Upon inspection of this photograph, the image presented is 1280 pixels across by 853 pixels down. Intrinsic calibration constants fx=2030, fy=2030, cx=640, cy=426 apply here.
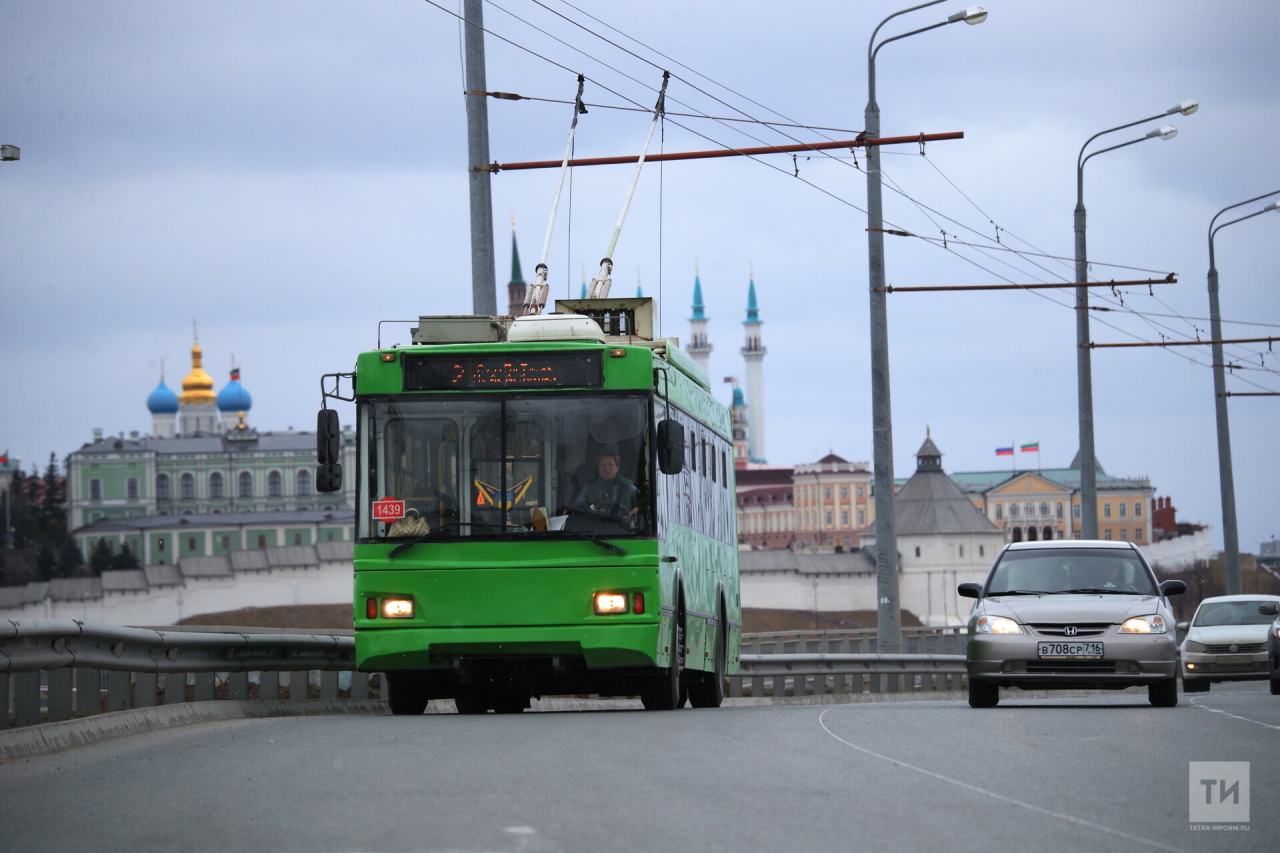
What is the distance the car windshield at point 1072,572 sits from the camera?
53.7ft

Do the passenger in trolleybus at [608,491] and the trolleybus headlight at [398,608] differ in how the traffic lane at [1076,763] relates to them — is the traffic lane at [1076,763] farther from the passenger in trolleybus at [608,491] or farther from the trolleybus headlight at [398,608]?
the trolleybus headlight at [398,608]

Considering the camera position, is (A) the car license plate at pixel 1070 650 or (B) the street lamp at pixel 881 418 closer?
(A) the car license plate at pixel 1070 650

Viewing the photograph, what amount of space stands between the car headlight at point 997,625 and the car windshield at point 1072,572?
64 cm

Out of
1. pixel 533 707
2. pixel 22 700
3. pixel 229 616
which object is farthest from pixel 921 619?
pixel 22 700

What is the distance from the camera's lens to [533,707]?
65.7 ft

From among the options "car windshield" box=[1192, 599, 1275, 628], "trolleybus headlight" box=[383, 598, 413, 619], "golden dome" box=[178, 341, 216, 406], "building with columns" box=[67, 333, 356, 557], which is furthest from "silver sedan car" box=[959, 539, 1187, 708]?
"golden dome" box=[178, 341, 216, 406]

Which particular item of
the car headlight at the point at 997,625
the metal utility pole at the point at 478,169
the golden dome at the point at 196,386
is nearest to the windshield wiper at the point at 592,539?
the car headlight at the point at 997,625

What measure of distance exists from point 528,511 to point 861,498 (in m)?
168

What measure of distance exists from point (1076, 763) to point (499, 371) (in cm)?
569

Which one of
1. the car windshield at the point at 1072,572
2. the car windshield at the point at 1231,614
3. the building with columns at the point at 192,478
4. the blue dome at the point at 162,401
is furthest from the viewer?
the blue dome at the point at 162,401

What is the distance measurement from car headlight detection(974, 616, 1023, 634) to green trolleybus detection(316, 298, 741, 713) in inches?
110

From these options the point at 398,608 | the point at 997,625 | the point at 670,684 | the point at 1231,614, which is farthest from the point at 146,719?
the point at 1231,614

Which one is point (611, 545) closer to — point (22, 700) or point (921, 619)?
point (22, 700)

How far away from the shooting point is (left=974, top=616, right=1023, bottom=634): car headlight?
15664 mm
